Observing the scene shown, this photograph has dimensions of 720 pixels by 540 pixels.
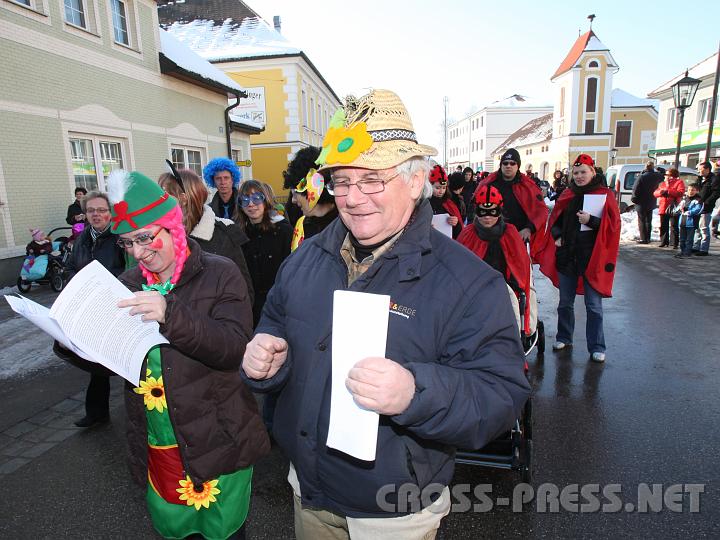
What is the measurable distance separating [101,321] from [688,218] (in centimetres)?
1293

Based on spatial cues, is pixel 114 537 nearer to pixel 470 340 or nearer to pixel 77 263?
pixel 77 263

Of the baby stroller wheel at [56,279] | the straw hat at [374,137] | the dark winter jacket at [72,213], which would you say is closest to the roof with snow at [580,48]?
the dark winter jacket at [72,213]

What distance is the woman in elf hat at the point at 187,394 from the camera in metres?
1.91

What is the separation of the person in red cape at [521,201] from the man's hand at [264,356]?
4705 mm

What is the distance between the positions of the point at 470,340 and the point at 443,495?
66cm

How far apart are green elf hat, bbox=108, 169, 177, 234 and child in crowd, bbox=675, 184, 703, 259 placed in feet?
40.7

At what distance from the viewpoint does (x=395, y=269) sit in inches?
56.9

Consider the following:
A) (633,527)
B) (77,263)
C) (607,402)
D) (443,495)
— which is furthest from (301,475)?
(607,402)

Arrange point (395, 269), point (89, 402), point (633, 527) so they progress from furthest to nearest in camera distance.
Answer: point (89, 402) → point (633, 527) → point (395, 269)

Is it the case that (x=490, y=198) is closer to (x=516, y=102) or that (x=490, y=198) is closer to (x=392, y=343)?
(x=392, y=343)

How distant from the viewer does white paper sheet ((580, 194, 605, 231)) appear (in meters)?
4.85

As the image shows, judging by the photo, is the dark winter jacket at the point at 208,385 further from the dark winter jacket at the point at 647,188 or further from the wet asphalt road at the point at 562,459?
the dark winter jacket at the point at 647,188

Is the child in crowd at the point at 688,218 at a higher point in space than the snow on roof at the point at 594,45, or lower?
lower

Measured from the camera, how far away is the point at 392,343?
4.52ft
